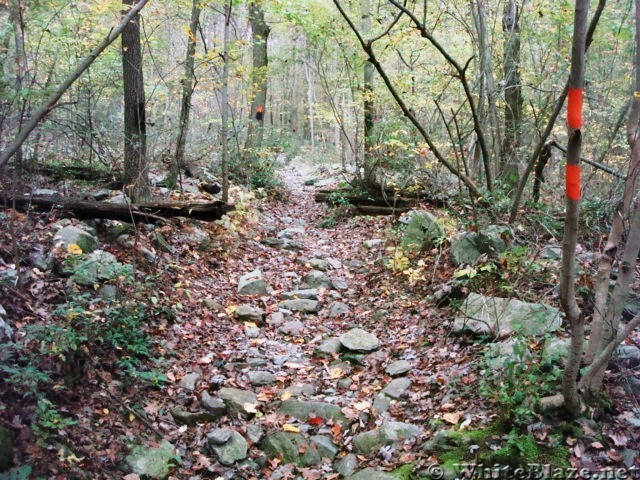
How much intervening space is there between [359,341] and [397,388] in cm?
107

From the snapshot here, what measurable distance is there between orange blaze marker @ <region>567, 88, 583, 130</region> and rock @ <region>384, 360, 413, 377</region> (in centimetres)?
325

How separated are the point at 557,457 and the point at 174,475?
2.89 meters

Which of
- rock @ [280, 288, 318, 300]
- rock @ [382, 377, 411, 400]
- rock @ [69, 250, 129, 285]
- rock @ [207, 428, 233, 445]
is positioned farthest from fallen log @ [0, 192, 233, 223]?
rock @ [382, 377, 411, 400]

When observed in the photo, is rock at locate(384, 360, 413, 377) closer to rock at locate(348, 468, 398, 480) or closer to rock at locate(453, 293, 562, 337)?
rock at locate(453, 293, 562, 337)

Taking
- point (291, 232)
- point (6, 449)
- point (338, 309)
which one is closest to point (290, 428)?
point (6, 449)

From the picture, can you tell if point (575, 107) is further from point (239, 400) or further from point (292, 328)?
point (292, 328)

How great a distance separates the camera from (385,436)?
162 inches

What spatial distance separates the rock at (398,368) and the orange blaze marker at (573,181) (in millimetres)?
2938

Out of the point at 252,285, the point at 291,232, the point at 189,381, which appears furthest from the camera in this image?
the point at 291,232

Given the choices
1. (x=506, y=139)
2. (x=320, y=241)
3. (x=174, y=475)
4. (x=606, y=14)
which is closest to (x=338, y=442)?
(x=174, y=475)

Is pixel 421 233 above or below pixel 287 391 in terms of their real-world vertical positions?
above

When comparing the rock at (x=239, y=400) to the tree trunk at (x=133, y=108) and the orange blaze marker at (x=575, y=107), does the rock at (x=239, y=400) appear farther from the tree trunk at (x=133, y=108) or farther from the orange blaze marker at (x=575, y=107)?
the tree trunk at (x=133, y=108)

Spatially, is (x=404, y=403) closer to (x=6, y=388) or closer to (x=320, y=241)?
(x=6, y=388)

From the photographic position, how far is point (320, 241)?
33.5 ft
